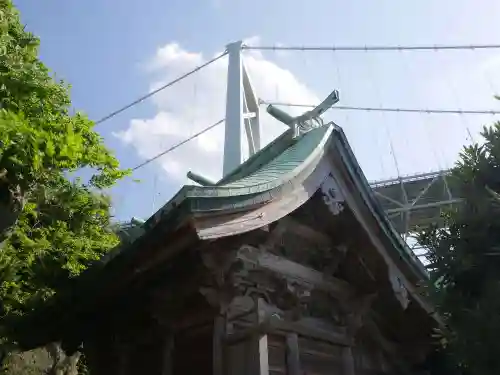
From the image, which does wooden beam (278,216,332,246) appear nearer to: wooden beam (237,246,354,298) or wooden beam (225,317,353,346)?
wooden beam (237,246,354,298)

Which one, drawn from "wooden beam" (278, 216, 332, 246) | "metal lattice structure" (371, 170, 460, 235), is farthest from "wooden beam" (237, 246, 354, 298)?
"metal lattice structure" (371, 170, 460, 235)

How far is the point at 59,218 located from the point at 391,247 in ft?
17.2

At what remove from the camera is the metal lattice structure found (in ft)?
94.7

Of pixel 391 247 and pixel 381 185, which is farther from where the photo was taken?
pixel 381 185

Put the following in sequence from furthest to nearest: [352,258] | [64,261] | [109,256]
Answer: [64,261] < [352,258] < [109,256]

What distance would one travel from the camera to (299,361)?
5.14m

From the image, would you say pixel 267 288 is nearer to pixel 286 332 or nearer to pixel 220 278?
pixel 286 332

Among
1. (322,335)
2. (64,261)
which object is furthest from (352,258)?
(64,261)

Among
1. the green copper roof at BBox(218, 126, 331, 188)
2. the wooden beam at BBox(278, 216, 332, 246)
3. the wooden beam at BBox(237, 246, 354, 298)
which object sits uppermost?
the green copper roof at BBox(218, 126, 331, 188)

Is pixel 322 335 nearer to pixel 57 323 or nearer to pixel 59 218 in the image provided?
pixel 57 323

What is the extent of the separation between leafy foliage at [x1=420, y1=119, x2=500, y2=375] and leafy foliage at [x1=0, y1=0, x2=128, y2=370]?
13.0ft

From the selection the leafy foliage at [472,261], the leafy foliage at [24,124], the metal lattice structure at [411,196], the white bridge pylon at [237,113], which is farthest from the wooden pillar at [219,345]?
the metal lattice structure at [411,196]

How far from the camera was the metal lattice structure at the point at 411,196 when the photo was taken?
28.9 m

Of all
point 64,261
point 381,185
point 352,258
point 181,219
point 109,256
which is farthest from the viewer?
point 381,185
